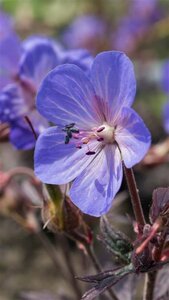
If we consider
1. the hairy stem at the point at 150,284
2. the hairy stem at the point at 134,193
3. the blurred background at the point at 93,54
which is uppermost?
the hairy stem at the point at 134,193

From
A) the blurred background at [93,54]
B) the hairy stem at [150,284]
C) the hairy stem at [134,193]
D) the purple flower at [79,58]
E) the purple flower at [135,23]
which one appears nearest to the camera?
the hairy stem at [134,193]

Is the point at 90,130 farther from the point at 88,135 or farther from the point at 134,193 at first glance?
the point at 134,193

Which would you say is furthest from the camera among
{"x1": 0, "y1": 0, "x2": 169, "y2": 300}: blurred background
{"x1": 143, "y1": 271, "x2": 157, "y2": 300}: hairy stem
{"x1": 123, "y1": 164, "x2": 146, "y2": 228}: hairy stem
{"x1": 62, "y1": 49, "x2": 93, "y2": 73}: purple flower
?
{"x1": 0, "y1": 0, "x2": 169, "y2": 300}: blurred background

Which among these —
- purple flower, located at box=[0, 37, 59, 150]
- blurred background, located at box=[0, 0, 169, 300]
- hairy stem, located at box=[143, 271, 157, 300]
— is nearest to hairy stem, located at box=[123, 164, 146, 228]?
hairy stem, located at box=[143, 271, 157, 300]

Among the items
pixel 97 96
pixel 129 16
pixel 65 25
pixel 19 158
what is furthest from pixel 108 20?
pixel 97 96

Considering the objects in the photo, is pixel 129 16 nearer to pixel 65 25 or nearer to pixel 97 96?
pixel 65 25

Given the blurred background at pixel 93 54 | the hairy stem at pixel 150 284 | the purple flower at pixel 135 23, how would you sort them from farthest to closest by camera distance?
the purple flower at pixel 135 23
the blurred background at pixel 93 54
the hairy stem at pixel 150 284

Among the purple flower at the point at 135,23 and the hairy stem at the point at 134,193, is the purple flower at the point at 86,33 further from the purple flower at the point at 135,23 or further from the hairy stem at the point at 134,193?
the hairy stem at the point at 134,193

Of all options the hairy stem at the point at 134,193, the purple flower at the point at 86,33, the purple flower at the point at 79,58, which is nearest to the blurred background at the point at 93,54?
the purple flower at the point at 86,33

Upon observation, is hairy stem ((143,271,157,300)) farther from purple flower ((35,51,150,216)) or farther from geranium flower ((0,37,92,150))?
geranium flower ((0,37,92,150))
